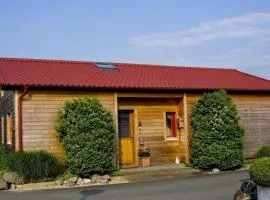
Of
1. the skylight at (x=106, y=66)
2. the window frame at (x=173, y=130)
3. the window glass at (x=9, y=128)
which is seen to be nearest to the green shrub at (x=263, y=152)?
the window frame at (x=173, y=130)

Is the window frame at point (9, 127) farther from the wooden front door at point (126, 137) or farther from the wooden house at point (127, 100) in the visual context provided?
the wooden front door at point (126, 137)

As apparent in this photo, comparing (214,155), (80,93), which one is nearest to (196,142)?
(214,155)

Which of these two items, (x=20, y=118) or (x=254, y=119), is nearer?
(x=20, y=118)

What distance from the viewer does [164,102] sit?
22.3m

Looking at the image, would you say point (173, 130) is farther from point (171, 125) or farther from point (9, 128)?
point (9, 128)

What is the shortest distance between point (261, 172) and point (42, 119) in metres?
10.1

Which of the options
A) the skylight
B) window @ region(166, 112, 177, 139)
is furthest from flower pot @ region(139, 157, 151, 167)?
the skylight

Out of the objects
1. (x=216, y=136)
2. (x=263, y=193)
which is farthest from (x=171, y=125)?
(x=263, y=193)

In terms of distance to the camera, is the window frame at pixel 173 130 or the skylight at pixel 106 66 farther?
the skylight at pixel 106 66

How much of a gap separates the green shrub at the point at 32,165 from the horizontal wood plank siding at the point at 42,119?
33.1 inches

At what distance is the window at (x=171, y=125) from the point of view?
22531 millimetres

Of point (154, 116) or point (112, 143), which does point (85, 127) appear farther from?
point (154, 116)

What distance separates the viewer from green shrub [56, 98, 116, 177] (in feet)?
58.7

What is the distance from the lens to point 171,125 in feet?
74.2
